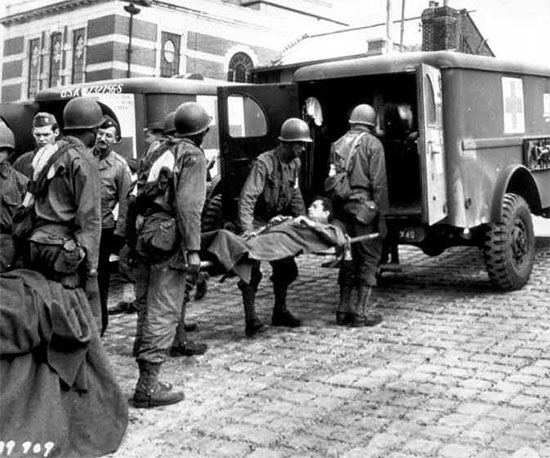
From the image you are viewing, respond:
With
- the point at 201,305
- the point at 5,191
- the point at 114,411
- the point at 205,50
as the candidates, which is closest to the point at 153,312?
the point at 114,411

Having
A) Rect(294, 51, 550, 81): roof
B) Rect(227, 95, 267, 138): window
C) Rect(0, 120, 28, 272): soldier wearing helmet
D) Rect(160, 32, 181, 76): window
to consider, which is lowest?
Rect(0, 120, 28, 272): soldier wearing helmet

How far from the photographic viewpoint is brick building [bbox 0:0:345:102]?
2919 centimetres

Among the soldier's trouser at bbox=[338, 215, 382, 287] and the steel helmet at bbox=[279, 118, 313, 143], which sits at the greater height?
the steel helmet at bbox=[279, 118, 313, 143]

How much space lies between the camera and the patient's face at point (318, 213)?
7574mm

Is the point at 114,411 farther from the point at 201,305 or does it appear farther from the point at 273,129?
the point at 273,129

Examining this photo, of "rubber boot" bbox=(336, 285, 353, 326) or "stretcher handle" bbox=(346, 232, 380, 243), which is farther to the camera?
"rubber boot" bbox=(336, 285, 353, 326)

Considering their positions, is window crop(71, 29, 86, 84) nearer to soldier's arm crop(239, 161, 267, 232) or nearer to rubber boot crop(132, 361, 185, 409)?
soldier's arm crop(239, 161, 267, 232)

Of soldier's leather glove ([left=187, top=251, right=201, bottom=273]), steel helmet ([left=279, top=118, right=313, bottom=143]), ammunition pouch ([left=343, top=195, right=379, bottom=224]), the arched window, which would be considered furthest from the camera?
the arched window

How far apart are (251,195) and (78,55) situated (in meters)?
24.5

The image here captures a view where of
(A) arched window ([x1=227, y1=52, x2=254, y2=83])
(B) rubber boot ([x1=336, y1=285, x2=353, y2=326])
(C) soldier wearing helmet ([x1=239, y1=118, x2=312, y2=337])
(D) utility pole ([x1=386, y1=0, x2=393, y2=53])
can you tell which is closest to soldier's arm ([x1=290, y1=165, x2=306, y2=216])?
(C) soldier wearing helmet ([x1=239, y1=118, x2=312, y2=337])

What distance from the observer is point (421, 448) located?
4.38 m

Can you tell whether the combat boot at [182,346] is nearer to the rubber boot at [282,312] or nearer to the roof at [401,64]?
the rubber boot at [282,312]

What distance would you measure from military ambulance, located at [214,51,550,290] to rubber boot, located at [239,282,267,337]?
64.5 inches

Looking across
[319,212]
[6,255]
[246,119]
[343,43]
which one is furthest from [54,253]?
[343,43]
